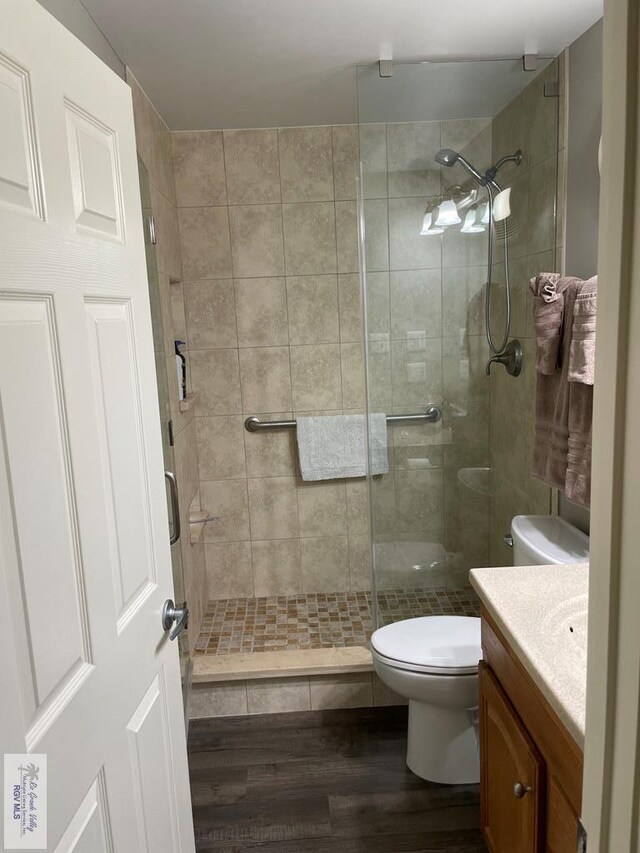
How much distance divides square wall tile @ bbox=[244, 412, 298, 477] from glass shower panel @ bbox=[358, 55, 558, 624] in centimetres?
73

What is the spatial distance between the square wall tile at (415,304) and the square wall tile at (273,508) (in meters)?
1.10

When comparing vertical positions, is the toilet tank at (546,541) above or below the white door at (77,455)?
below

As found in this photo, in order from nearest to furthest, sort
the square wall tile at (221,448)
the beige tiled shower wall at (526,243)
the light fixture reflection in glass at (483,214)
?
the beige tiled shower wall at (526,243)
the light fixture reflection in glass at (483,214)
the square wall tile at (221,448)

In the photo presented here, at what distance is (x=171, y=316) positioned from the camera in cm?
279

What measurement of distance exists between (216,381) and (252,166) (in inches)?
39.6

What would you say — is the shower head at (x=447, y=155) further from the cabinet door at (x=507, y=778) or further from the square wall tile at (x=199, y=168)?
the cabinet door at (x=507, y=778)

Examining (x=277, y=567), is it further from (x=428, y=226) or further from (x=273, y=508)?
(x=428, y=226)

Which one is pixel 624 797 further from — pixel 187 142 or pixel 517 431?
pixel 187 142

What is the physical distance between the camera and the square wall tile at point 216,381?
3.12 meters

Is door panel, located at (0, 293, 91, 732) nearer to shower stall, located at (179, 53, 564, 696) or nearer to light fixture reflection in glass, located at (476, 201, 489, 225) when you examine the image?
shower stall, located at (179, 53, 564, 696)

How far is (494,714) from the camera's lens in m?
1.55

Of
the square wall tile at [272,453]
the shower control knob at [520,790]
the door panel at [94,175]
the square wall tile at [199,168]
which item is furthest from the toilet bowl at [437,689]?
the square wall tile at [199,168]

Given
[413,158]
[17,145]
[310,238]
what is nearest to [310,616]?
[310,238]

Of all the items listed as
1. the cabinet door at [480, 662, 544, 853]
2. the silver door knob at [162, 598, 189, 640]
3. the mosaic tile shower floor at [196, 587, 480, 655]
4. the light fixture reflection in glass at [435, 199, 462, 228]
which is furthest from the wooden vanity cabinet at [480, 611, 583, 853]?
the light fixture reflection in glass at [435, 199, 462, 228]
